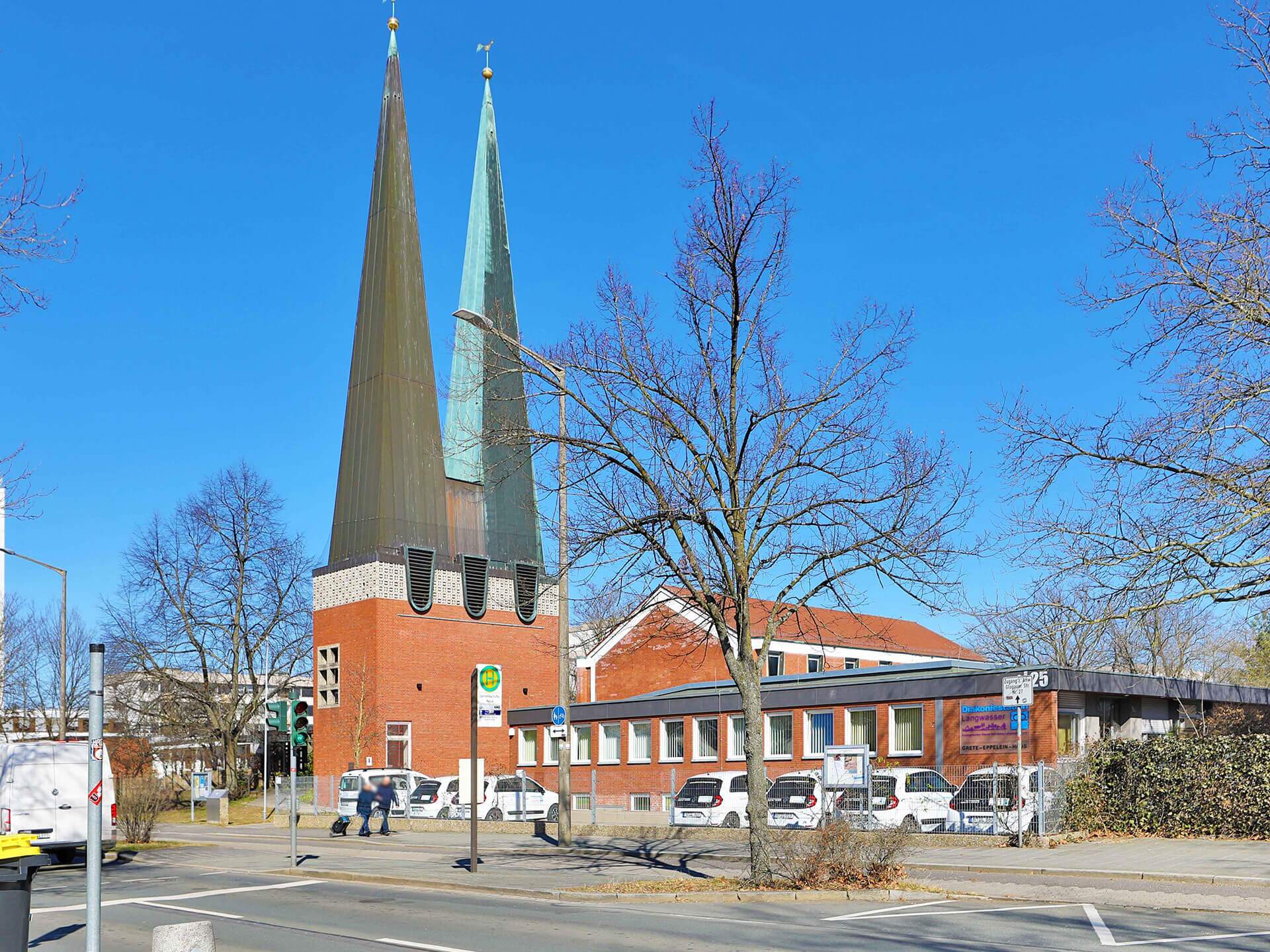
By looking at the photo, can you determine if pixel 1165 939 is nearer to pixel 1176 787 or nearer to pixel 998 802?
pixel 998 802

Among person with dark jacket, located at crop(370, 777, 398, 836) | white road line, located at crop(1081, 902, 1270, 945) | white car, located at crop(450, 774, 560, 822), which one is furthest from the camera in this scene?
white car, located at crop(450, 774, 560, 822)

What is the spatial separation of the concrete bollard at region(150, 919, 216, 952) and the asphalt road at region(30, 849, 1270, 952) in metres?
5.34

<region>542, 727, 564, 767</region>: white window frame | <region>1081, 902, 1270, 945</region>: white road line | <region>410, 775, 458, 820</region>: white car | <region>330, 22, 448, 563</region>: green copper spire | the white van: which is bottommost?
<region>410, 775, 458, 820</region>: white car

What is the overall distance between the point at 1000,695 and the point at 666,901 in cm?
1666

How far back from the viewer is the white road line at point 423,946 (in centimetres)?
1265

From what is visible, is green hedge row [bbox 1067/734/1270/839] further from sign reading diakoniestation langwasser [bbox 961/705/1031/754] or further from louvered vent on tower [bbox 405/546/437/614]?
louvered vent on tower [bbox 405/546/437/614]

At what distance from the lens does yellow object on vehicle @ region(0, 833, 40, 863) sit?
424 inches

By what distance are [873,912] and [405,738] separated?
3814 cm

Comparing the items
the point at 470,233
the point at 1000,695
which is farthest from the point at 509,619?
the point at 1000,695

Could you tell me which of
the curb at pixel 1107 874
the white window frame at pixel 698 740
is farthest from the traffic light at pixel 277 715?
the white window frame at pixel 698 740

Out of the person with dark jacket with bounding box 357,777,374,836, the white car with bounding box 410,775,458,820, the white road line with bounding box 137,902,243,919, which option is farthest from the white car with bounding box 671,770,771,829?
the white road line with bounding box 137,902,243,919

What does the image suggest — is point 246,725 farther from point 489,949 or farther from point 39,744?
point 489,949

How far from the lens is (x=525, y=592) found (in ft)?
185

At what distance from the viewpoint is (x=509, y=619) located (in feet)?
184
